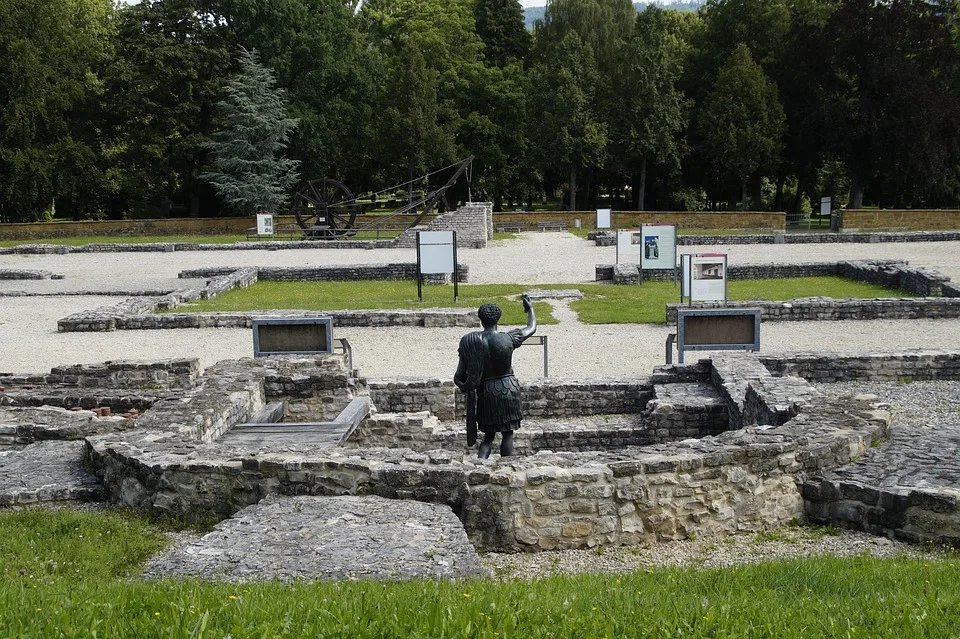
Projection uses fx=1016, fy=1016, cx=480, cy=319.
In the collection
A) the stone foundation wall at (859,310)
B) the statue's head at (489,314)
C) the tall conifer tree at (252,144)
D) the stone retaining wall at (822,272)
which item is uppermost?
the tall conifer tree at (252,144)

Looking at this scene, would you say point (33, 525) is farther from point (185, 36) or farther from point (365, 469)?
point (185, 36)

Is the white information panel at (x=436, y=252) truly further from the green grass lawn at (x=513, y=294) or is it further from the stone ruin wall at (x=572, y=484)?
the stone ruin wall at (x=572, y=484)

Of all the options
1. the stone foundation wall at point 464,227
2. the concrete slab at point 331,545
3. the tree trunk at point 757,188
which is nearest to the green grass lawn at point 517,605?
the concrete slab at point 331,545

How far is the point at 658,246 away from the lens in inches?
967

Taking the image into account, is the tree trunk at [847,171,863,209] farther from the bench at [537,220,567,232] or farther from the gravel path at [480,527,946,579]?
the gravel path at [480,527,946,579]

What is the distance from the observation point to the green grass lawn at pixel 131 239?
43500mm

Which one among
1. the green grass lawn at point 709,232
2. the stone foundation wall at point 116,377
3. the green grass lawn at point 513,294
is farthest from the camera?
the green grass lawn at point 709,232

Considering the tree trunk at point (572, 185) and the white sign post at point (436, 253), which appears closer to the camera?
the white sign post at point (436, 253)

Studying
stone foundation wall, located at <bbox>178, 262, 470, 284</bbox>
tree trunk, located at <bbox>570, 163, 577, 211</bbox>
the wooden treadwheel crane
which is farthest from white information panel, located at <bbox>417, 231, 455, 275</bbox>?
tree trunk, located at <bbox>570, 163, 577, 211</bbox>

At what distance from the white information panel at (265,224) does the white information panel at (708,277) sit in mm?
27611

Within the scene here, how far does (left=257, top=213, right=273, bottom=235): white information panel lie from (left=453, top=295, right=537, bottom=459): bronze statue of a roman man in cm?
3559

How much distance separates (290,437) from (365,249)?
27873 mm

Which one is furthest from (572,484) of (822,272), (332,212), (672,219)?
(672,219)

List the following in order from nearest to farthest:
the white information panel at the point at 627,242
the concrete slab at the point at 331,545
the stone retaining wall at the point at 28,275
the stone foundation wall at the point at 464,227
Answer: the concrete slab at the point at 331,545, the white information panel at the point at 627,242, the stone retaining wall at the point at 28,275, the stone foundation wall at the point at 464,227
